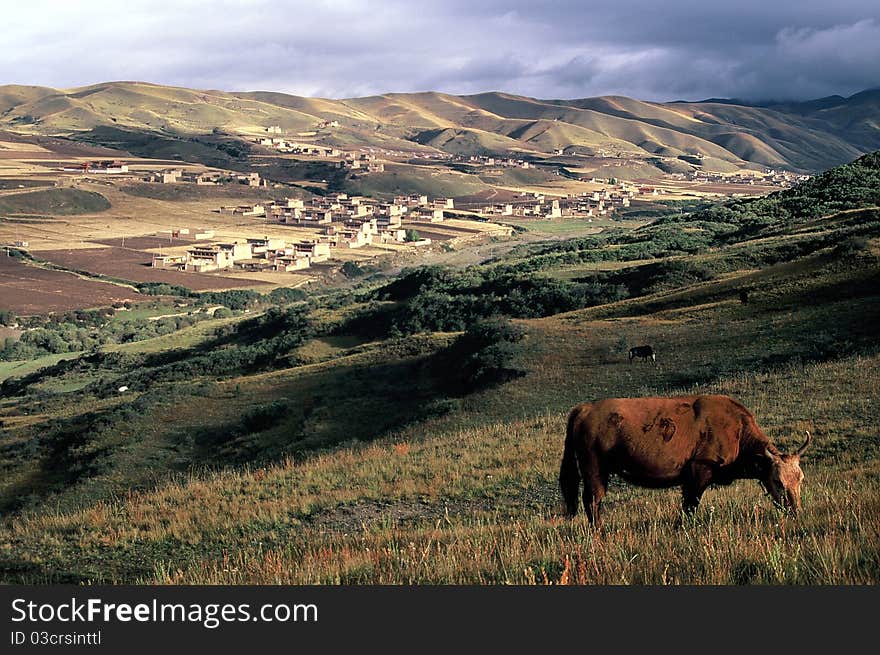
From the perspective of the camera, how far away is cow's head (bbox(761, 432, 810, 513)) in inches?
290

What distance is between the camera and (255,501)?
13.7 meters

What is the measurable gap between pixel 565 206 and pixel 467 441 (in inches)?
6456

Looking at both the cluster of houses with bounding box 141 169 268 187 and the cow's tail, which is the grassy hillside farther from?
the cluster of houses with bounding box 141 169 268 187

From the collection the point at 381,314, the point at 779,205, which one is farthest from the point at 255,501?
the point at 779,205

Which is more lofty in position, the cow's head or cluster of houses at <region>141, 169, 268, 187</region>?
cluster of houses at <region>141, 169, 268, 187</region>

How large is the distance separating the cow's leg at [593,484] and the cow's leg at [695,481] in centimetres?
75

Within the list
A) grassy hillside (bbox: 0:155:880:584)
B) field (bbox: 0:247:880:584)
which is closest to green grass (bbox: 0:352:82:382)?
grassy hillside (bbox: 0:155:880:584)

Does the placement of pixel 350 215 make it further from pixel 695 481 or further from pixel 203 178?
pixel 695 481

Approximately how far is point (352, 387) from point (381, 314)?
2200cm

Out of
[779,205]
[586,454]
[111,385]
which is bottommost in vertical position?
[111,385]

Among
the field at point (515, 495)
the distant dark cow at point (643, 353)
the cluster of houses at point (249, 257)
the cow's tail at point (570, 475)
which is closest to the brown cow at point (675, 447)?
the cow's tail at point (570, 475)

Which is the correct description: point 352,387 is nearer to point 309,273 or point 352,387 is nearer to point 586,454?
point 586,454

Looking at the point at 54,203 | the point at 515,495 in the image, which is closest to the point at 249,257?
the point at 54,203

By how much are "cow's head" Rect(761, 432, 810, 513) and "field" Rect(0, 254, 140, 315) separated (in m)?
81.2
